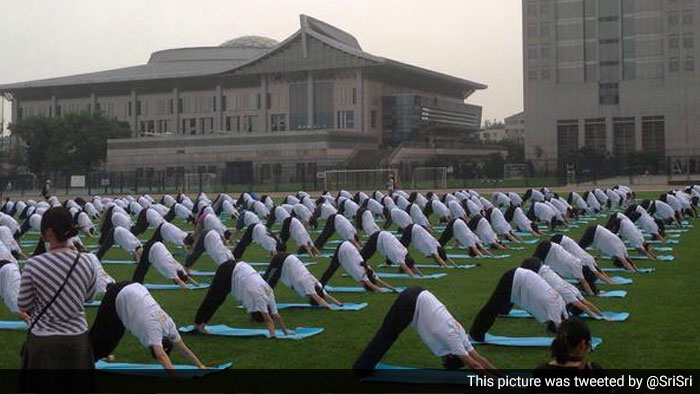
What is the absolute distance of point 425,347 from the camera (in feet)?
30.4

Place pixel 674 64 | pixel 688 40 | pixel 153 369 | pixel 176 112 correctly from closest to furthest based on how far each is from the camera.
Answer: pixel 153 369 < pixel 688 40 < pixel 674 64 < pixel 176 112

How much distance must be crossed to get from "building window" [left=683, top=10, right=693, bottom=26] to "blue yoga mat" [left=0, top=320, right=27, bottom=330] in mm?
66370

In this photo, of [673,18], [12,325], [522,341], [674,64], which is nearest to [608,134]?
[674,64]

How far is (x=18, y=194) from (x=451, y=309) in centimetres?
5230

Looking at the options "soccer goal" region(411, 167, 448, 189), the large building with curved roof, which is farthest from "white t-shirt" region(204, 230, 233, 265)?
the large building with curved roof

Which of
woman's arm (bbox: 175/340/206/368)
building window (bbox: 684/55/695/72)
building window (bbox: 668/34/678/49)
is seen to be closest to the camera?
woman's arm (bbox: 175/340/206/368)

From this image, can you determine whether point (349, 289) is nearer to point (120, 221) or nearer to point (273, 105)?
point (120, 221)

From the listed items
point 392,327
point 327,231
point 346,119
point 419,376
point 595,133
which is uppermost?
point 346,119

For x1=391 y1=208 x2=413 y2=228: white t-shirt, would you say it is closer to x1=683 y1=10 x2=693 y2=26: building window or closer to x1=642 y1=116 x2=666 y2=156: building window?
x1=642 y1=116 x2=666 y2=156: building window

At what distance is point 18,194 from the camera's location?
58125mm

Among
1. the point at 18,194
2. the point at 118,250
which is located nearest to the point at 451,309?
the point at 118,250

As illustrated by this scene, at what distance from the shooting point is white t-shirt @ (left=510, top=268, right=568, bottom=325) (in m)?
8.70

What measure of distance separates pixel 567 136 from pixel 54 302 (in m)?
70.8

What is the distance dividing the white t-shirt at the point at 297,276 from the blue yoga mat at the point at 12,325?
3.31m
